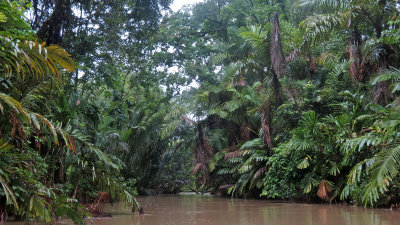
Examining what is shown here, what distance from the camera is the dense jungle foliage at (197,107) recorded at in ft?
16.9

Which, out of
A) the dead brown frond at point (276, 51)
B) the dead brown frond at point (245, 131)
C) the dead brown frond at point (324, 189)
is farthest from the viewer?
the dead brown frond at point (245, 131)

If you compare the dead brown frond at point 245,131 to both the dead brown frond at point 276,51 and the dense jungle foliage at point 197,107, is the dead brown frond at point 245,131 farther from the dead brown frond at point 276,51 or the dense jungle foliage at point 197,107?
the dead brown frond at point 276,51

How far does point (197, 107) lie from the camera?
1769 cm

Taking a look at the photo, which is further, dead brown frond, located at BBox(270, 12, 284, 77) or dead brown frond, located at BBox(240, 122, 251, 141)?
dead brown frond, located at BBox(240, 122, 251, 141)

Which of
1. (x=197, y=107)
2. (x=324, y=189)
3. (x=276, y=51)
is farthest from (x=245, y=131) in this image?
(x=324, y=189)

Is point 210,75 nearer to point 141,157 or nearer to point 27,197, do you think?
point 141,157

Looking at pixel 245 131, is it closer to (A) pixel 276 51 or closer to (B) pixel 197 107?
(B) pixel 197 107

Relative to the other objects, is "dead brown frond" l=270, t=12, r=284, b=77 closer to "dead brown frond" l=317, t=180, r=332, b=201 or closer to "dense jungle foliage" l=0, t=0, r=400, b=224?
"dense jungle foliage" l=0, t=0, r=400, b=224

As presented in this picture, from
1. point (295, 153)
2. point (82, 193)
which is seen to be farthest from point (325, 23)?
point (82, 193)

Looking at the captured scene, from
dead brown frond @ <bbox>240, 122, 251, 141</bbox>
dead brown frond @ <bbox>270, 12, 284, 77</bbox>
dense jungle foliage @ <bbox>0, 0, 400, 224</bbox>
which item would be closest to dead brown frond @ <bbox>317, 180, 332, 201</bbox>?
dense jungle foliage @ <bbox>0, 0, 400, 224</bbox>

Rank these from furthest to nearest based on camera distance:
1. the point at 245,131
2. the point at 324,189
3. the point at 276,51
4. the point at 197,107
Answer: the point at 197,107 → the point at 245,131 → the point at 276,51 → the point at 324,189

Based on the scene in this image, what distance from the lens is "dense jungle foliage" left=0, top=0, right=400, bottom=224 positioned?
5160 millimetres

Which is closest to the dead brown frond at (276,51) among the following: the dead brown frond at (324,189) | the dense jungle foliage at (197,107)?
the dense jungle foliage at (197,107)

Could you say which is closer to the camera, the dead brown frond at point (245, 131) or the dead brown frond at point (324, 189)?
the dead brown frond at point (324, 189)
